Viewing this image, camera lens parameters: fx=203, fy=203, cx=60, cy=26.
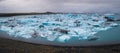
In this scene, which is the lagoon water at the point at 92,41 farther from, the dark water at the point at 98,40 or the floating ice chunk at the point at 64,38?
the floating ice chunk at the point at 64,38

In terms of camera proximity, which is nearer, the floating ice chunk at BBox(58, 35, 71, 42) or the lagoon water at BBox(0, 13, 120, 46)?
the lagoon water at BBox(0, 13, 120, 46)

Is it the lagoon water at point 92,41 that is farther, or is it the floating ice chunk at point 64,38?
the floating ice chunk at point 64,38

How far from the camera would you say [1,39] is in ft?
17.6

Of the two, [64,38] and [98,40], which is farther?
[64,38]

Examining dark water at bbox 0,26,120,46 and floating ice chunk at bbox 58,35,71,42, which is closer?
dark water at bbox 0,26,120,46

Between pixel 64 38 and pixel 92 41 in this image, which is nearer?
Result: pixel 92 41

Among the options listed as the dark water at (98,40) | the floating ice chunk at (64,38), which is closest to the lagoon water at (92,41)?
the dark water at (98,40)

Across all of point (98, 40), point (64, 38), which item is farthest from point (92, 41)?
point (64, 38)

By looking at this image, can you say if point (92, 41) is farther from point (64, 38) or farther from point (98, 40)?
point (64, 38)

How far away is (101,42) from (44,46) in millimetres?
1496

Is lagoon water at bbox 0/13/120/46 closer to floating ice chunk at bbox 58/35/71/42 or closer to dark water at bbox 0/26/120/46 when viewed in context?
dark water at bbox 0/26/120/46

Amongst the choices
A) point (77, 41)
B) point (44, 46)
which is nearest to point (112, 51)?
point (77, 41)

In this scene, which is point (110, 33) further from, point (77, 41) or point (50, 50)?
point (50, 50)

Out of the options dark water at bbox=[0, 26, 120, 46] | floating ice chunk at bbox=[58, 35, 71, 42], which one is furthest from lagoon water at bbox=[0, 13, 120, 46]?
floating ice chunk at bbox=[58, 35, 71, 42]
